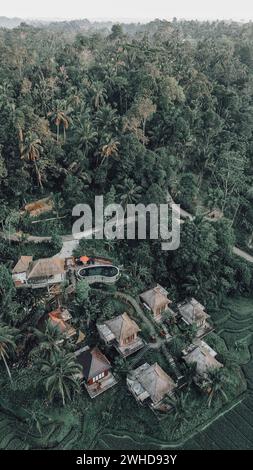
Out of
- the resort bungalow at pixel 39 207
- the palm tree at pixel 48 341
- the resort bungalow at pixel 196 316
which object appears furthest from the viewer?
the resort bungalow at pixel 39 207

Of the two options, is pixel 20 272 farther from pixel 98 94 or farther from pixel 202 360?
pixel 98 94

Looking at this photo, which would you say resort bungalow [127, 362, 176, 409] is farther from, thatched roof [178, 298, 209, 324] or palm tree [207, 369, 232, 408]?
thatched roof [178, 298, 209, 324]

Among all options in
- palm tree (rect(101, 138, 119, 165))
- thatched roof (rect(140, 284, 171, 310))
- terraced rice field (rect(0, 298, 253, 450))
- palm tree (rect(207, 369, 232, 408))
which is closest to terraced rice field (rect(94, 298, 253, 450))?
terraced rice field (rect(0, 298, 253, 450))

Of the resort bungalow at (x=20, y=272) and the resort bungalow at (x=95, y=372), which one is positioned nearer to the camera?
the resort bungalow at (x=95, y=372)

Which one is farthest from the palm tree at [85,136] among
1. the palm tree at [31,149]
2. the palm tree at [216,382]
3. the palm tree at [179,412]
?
the palm tree at [179,412]

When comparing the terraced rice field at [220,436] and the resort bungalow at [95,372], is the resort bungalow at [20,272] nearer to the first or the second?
the resort bungalow at [95,372]

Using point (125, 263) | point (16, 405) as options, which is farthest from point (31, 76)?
point (16, 405)

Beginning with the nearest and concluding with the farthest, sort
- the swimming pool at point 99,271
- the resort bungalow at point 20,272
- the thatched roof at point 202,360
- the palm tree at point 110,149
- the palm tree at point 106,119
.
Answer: the thatched roof at point 202,360, the resort bungalow at point 20,272, the swimming pool at point 99,271, the palm tree at point 110,149, the palm tree at point 106,119
